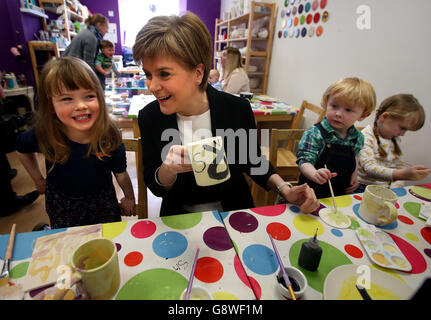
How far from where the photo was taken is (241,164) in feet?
3.82

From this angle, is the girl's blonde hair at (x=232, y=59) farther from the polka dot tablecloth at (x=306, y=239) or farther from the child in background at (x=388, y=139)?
A: the polka dot tablecloth at (x=306, y=239)

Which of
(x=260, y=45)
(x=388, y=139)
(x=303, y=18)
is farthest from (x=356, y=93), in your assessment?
(x=260, y=45)

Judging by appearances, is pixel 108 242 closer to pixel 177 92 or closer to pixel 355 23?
pixel 177 92

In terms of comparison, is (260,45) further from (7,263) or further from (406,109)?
(7,263)

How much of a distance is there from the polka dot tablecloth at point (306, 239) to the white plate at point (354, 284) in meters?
0.02

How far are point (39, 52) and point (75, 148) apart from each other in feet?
Result: 14.4

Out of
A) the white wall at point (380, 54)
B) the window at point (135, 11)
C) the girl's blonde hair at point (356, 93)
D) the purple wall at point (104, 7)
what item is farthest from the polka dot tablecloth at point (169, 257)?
the purple wall at point (104, 7)

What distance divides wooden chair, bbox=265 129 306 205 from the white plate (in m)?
0.81

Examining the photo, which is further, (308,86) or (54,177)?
(308,86)

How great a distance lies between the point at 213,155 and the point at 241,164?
52 cm

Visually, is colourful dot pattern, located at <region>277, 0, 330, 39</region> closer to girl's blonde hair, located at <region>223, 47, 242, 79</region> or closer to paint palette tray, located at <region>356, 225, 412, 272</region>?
girl's blonde hair, located at <region>223, 47, 242, 79</region>

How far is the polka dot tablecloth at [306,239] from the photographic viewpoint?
23.9 inches
